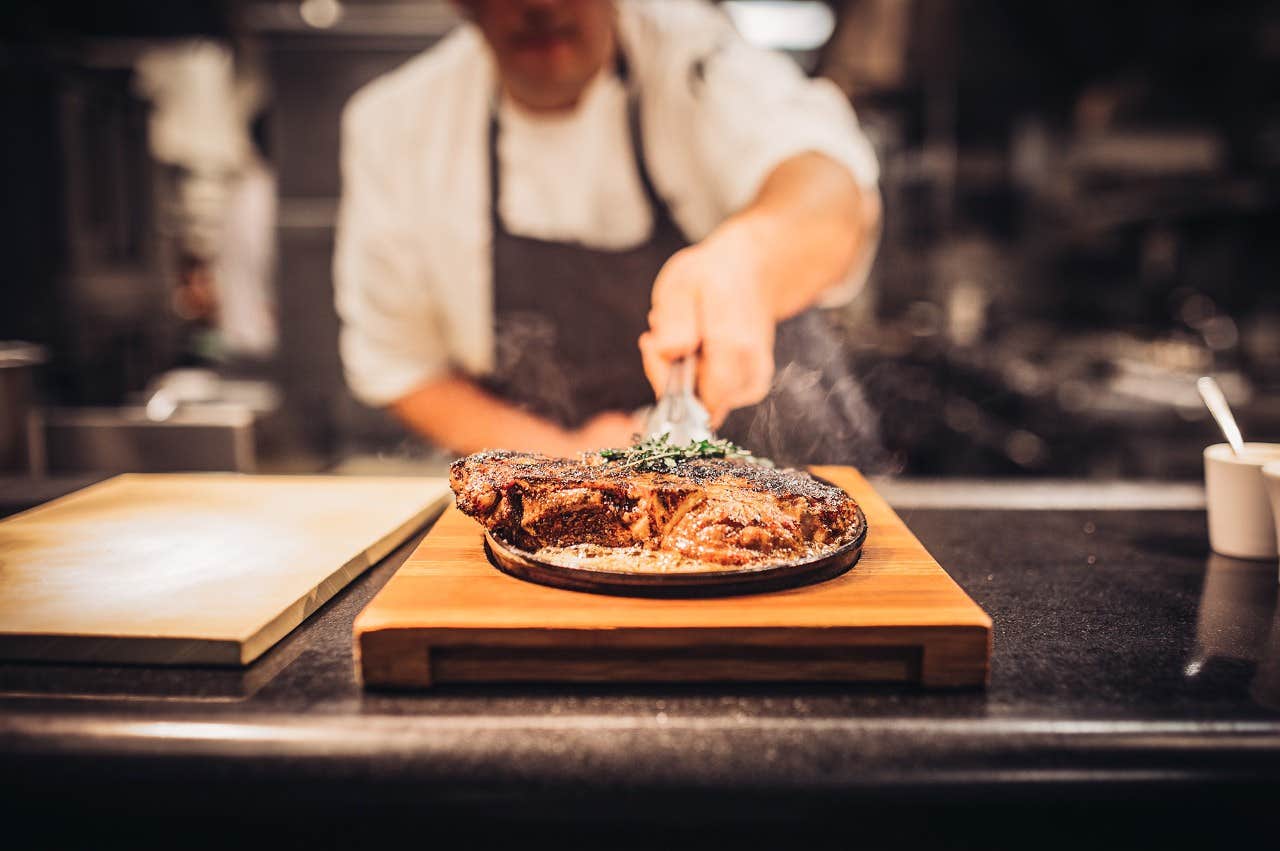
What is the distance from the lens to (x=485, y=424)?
3.31 meters

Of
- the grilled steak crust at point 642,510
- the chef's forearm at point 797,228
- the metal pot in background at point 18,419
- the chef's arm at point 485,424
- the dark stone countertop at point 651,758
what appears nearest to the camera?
the dark stone countertop at point 651,758

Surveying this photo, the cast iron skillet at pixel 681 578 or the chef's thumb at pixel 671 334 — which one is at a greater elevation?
the chef's thumb at pixel 671 334

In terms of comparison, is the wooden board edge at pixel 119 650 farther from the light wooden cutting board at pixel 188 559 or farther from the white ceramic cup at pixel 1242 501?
the white ceramic cup at pixel 1242 501

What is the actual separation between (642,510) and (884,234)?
4459mm

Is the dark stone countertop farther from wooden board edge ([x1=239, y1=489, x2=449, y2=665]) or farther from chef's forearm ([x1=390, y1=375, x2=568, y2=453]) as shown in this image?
chef's forearm ([x1=390, y1=375, x2=568, y2=453])

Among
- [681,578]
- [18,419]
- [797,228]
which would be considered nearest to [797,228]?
[797,228]

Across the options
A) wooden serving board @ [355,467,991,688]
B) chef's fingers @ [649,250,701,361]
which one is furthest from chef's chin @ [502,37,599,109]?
wooden serving board @ [355,467,991,688]

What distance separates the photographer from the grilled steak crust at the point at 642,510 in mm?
1136

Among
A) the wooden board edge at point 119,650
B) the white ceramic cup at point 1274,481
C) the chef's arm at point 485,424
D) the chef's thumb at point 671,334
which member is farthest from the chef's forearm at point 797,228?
the wooden board edge at point 119,650

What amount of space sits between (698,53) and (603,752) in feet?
8.87

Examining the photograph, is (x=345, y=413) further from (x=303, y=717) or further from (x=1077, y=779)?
(x=1077, y=779)

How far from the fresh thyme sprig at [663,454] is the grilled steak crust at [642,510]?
0.08m

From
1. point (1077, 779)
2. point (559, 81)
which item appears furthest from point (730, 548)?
point (559, 81)

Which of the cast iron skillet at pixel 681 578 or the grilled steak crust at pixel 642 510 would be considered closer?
the cast iron skillet at pixel 681 578
